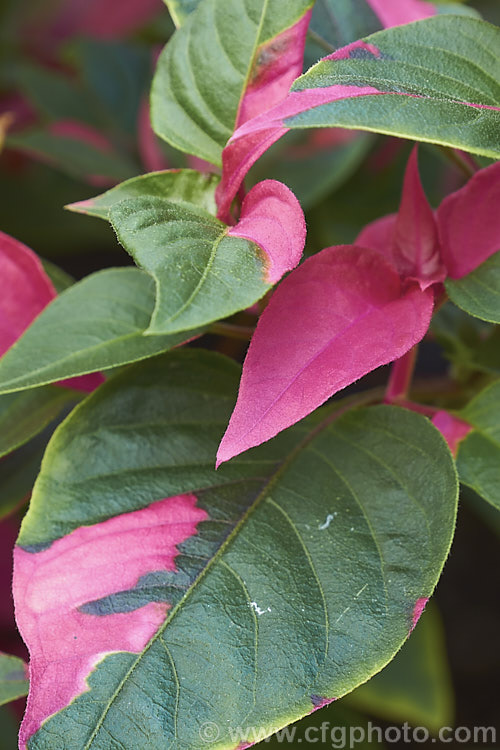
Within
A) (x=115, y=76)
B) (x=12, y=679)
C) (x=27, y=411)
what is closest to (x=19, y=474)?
(x=27, y=411)

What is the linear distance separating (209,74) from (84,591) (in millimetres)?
376

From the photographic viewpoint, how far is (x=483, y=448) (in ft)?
1.84

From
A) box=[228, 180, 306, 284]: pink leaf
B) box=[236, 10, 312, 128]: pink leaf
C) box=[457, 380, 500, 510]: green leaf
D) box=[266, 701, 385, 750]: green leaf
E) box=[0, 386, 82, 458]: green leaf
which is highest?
box=[236, 10, 312, 128]: pink leaf

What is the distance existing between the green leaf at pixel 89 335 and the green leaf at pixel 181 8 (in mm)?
221

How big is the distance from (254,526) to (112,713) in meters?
0.15

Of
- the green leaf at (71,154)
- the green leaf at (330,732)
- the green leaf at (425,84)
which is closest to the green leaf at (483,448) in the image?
the green leaf at (425,84)

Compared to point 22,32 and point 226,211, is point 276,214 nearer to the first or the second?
point 226,211

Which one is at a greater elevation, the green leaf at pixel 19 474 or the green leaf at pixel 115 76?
the green leaf at pixel 115 76

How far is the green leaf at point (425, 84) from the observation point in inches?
16.0

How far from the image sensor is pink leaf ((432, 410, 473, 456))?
1.88 feet

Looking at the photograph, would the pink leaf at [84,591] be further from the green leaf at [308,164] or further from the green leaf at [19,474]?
the green leaf at [308,164]

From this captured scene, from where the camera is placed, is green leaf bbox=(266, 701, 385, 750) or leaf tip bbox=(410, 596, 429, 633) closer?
leaf tip bbox=(410, 596, 429, 633)

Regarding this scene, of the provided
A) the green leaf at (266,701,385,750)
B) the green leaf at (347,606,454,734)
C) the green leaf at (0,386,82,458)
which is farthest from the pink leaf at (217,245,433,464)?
the green leaf at (347,606,454,734)

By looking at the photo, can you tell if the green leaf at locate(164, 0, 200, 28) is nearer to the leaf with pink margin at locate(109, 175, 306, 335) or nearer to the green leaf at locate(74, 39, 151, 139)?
the leaf with pink margin at locate(109, 175, 306, 335)
